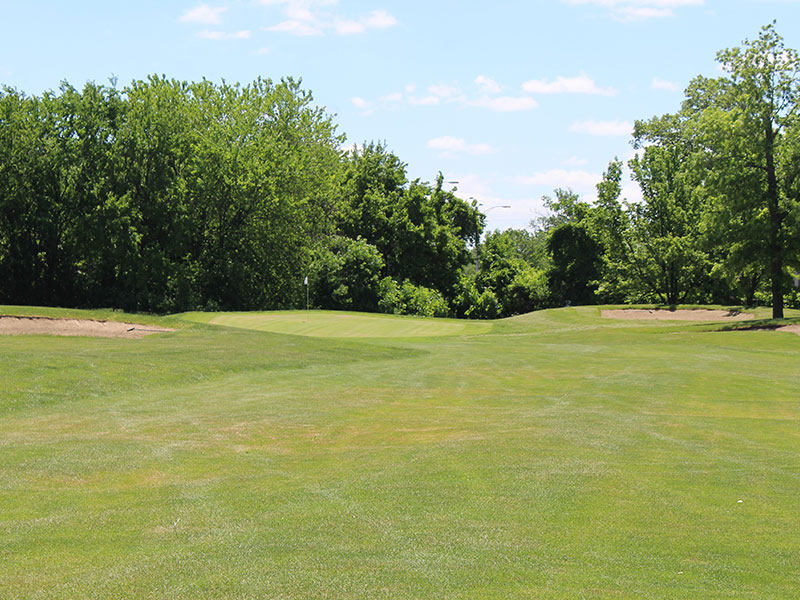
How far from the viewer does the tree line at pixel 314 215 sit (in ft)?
134

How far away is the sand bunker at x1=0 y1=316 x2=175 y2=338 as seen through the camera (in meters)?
29.1

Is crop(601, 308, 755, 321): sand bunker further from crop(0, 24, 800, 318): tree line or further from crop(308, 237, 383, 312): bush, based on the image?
crop(308, 237, 383, 312): bush

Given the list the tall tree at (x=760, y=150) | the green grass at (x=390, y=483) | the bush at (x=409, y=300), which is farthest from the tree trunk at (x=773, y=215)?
the bush at (x=409, y=300)

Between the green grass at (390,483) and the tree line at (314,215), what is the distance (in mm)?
24478

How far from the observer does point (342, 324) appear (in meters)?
40.1

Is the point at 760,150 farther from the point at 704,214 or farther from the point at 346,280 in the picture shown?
the point at 346,280

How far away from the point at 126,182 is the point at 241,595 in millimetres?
50443

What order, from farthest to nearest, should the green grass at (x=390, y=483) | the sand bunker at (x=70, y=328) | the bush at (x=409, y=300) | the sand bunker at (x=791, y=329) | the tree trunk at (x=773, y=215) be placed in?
the bush at (x=409, y=300) → the tree trunk at (x=773, y=215) → the sand bunker at (x=791, y=329) → the sand bunker at (x=70, y=328) → the green grass at (x=390, y=483)

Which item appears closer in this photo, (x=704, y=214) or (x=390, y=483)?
(x=390, y=483)

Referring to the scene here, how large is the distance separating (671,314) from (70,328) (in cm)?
3578

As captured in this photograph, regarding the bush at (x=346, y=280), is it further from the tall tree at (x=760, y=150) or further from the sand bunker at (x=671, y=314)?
the tall tree at (x=760, y=150)

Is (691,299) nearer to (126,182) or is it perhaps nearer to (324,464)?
(126,182)

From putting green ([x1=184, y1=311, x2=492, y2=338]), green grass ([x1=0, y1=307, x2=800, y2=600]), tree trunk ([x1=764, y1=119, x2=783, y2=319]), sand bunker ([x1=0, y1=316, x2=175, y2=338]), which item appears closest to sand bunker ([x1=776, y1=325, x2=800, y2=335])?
tree trunk ([x1=764, y1=119, x2=783, y2=319])

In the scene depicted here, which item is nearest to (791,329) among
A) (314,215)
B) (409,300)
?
(409,300)
